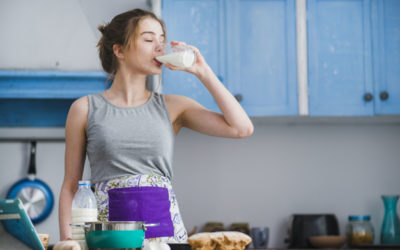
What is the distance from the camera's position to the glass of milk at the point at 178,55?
4.91ft

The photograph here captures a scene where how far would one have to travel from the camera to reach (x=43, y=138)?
10.8 ft

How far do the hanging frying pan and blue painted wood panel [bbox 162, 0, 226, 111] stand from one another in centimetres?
92

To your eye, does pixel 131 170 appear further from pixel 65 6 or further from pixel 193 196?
pixel 65 6

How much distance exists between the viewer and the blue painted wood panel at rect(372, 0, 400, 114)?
307 cm

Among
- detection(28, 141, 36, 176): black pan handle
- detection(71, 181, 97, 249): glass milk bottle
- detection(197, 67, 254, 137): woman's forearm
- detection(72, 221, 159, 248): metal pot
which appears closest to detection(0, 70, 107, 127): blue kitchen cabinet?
detection(28, 141, 36, 176): black pan handle

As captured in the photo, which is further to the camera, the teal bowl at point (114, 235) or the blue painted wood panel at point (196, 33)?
the blue painted wood panel at point (196, 33)

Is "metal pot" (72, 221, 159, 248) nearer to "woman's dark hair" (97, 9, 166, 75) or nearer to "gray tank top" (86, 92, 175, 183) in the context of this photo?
"gray tank top" (86, 92, 175, 183)

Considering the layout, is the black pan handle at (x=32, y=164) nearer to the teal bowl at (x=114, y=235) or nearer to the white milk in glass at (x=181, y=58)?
the white milk in glass at (x=181, y=58)

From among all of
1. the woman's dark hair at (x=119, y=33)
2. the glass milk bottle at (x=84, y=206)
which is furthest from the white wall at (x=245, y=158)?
the glass milk bottle at (x=84, y=206)

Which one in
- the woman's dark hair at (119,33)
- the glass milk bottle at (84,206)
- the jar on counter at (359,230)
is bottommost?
the jar on counter at (359,230)

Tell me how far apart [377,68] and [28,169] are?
2.04 meters

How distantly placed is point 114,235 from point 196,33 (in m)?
2.10

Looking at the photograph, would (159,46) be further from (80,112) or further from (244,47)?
(244,47)

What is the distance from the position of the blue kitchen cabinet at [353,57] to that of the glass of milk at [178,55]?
1.65 meters
